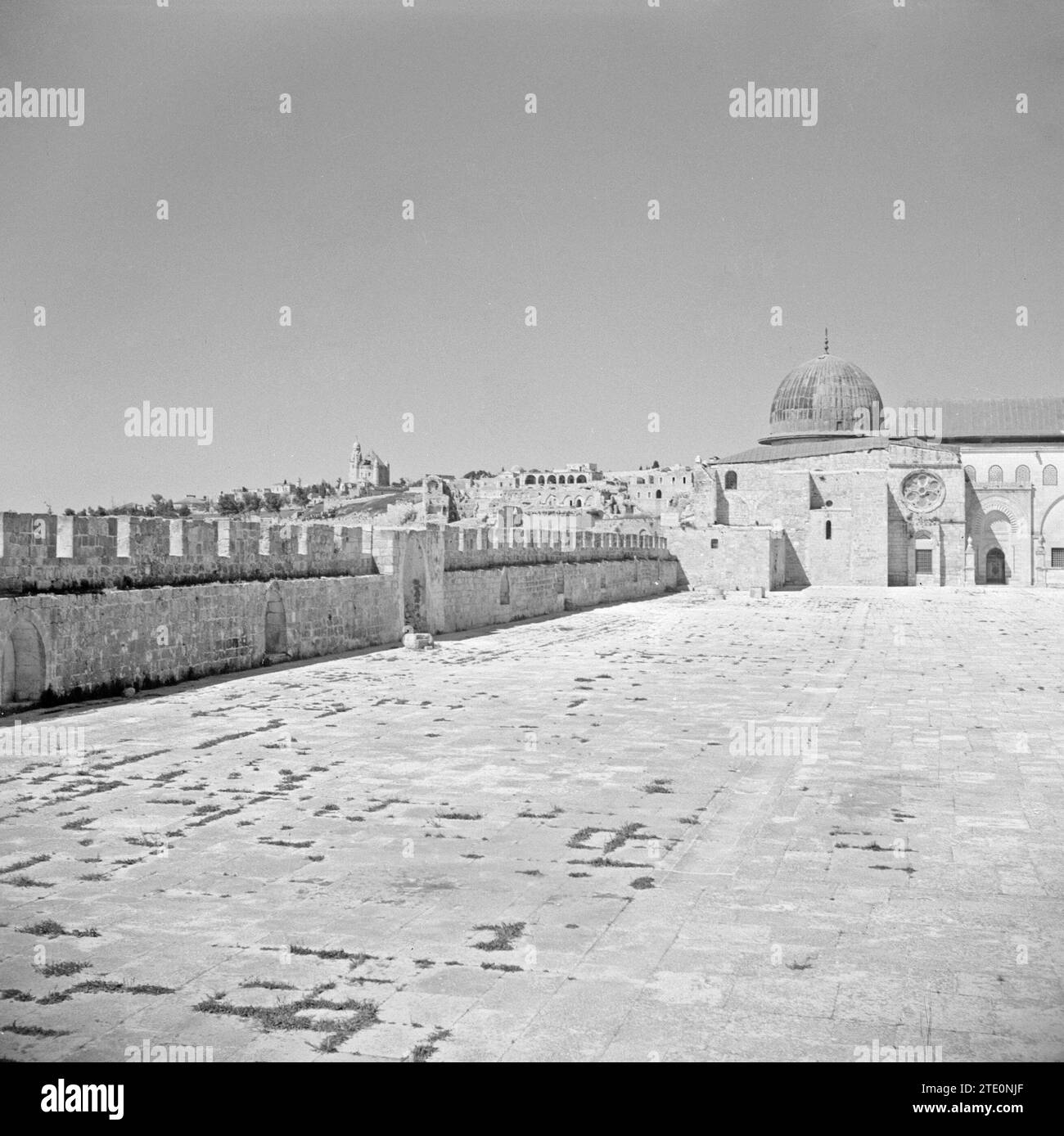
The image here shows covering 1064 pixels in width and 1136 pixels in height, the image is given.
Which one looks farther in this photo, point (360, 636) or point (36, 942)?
point (360, 636)

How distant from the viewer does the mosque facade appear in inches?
1992

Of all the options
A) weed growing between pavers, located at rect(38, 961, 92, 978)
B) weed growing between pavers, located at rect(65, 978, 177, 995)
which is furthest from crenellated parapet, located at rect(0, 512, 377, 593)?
weed growing between pavers, located at rect(65, 978, 177, 995)

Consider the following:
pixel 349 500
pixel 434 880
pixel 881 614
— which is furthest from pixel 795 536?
pixel 349 500

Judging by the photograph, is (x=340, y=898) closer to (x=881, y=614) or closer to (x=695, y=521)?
(x=881, y=614)

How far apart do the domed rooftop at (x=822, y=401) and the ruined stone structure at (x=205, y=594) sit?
4254cm

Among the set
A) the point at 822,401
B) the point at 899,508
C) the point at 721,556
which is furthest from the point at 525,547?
the point at 822,401

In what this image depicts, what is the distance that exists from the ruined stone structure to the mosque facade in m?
27.5

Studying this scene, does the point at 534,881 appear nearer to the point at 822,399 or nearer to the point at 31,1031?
the point at 31,1031

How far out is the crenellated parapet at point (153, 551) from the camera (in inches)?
413

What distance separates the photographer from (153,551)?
1241 centimetres

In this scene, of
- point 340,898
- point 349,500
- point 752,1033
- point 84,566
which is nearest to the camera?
point 752,1033
